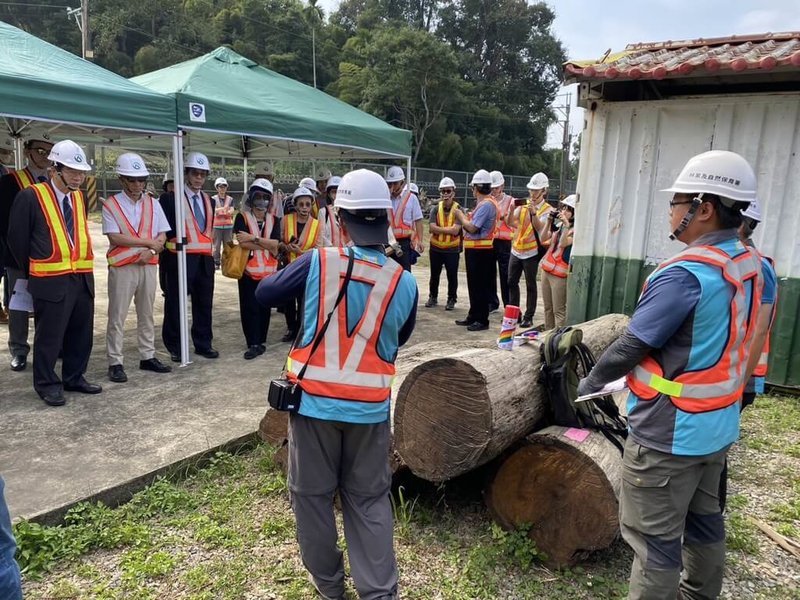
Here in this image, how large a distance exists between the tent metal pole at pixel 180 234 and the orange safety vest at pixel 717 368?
4.25 metres

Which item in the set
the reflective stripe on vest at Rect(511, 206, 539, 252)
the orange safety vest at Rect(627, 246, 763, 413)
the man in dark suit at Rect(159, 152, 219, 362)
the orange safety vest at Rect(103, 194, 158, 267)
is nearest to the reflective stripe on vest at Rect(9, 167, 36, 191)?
the orange safety vest at Rect(103, 194, 158, 267)

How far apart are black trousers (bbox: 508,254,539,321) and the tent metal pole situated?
4100 mm

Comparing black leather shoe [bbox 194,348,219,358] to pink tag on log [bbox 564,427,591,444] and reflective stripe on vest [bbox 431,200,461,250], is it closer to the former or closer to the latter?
reflective stripe on vest [bbox 431,200,461,250]

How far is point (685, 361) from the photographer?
2.14m

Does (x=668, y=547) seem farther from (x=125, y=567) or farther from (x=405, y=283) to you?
(x=125, y=567)

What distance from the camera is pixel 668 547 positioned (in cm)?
223

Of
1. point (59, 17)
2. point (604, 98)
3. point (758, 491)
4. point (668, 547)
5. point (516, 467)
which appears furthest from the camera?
point (59, 17)

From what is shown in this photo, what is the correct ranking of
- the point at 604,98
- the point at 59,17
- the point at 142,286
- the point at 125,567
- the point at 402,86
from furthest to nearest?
the point at 59,17, the point at 402,86, the point at 604,98, the point at 142,286, the point at 125,567

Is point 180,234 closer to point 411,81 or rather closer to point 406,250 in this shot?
point 406,250

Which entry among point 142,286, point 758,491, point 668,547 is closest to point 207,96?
point 142,286

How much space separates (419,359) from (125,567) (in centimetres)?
201

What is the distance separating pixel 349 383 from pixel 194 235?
3.75 meters

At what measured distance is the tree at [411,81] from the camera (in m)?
40.1

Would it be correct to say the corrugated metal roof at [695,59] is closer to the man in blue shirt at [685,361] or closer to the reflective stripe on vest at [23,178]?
the man in blue shirt at [685,361]
